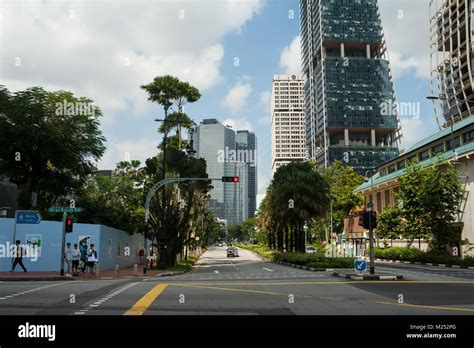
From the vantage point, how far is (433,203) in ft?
130

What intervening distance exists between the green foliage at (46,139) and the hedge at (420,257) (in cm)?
3057

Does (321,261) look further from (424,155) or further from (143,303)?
(424,155)

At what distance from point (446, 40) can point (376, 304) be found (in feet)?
336

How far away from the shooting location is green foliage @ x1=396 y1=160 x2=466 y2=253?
39875mm

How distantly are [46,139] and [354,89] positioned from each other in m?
148

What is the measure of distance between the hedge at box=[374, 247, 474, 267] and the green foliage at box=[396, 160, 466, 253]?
4.29 feet

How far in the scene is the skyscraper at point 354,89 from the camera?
159 meters

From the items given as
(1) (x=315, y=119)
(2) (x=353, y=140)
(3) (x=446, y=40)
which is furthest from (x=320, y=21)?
(3) (x=446, y=40)

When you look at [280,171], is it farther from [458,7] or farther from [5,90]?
[458,7]

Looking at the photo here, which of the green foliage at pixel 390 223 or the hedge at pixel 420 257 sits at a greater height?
the green foliage at pixel 390 223

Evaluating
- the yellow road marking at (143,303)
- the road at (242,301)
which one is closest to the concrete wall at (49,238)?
the road at (242,301)

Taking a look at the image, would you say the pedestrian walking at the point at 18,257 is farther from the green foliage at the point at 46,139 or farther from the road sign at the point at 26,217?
the green foliage at the point at 46,139

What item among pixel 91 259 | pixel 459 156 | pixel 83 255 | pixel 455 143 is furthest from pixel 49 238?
pixel 455 143
